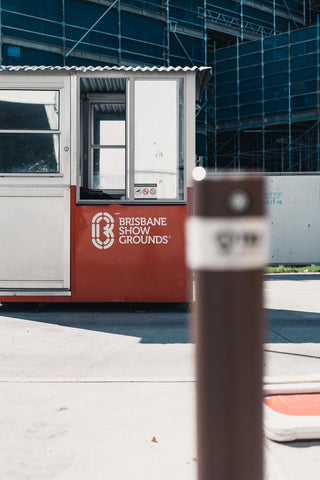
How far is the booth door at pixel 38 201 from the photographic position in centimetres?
807

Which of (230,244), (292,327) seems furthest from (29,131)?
(230,244)

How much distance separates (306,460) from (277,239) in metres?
14.9

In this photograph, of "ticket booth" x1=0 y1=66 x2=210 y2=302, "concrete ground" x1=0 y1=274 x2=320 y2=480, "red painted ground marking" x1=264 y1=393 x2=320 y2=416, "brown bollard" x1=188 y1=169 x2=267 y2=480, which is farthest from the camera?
"ticket booth" x1=0 y1=66 x2=210 y2=302

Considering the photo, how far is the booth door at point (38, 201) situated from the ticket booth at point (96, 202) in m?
0.01

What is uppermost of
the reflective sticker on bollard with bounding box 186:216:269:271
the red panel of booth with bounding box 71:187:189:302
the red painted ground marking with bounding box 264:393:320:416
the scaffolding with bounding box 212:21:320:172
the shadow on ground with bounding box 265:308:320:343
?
the scaffolding with bounding box 212:21:320:172

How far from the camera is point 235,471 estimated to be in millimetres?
1350

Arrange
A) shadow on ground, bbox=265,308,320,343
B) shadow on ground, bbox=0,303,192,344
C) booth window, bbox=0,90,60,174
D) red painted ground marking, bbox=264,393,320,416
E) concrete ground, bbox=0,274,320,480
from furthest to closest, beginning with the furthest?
booth window, bbox=0,90,60,174 → shadow on ground, bbox=0,303,192,344 → shadow on ground, bbox=265,308,320,343 → red painted ground marking, bbox=264,393,320,416 → concrete ground, bbox=0,274,320,480

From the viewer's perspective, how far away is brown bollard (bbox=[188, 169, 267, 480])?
51.9 inches

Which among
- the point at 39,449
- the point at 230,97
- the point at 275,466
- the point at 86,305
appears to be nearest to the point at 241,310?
the point at 275,466

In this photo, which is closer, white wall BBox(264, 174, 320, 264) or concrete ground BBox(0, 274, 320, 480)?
concrete ground BBox(0, 274, 320, 480)

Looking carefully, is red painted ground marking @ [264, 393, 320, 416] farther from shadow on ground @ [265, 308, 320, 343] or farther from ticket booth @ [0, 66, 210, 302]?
ticket booth @ [0, 66, 210, 302]

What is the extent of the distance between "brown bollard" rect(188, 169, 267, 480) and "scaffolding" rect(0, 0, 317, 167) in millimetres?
30121

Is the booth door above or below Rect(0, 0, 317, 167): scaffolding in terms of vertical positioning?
below

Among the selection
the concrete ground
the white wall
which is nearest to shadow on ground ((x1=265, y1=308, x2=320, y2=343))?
the concrete ground
